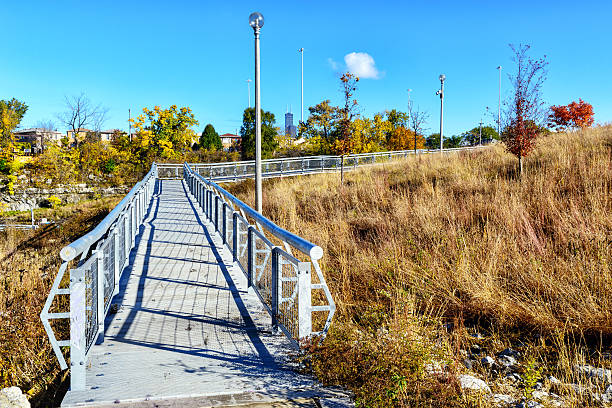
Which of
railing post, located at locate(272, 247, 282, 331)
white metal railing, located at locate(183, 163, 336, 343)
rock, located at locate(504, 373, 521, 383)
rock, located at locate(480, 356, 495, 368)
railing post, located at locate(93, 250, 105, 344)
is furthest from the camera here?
railing post, located at locate(272, 247, 282, 331)

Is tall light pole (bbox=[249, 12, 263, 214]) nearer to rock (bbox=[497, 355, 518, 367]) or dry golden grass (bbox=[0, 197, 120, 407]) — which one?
dry golden grass (bbox=[0, 197, 120, 407])

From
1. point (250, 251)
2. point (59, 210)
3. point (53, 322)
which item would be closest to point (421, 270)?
point (250, 251)

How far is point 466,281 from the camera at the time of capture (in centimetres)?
→ 571

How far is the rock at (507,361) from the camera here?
4.29 metres

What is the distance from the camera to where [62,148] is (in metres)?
45.3

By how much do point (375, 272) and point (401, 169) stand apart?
530 inches

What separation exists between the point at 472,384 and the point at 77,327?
3.11 metres

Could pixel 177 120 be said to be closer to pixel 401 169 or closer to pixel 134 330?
pixel 401 169

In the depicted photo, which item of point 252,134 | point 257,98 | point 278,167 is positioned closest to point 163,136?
point 252,134

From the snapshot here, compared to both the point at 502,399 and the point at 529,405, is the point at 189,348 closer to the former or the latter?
the point at 502,399

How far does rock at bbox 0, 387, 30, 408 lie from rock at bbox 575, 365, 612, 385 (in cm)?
436

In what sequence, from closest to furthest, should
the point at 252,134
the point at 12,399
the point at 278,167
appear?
1. the point at 12,399
2. the point at 278,167
3. the point at 252,134

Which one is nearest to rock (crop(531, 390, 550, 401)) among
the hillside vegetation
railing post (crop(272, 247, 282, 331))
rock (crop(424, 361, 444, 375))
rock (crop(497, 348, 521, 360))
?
the hillside vegetation

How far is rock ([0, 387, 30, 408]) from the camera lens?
3102 mm
